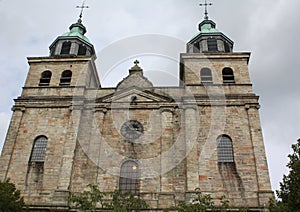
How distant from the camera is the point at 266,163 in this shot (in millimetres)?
19359

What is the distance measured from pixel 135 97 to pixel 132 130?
2.39 meters

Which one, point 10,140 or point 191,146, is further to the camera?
point 10,140

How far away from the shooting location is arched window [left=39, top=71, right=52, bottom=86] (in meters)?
24.2

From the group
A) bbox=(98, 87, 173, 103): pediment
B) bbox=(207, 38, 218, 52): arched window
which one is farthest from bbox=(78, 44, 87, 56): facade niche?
bbox=(207, 38, 218, 52): arched window

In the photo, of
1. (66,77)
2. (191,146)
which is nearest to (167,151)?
(191,146)

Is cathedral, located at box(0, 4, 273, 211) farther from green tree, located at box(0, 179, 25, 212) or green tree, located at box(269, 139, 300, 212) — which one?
green tree, located at box(269, 139, 300, 212)

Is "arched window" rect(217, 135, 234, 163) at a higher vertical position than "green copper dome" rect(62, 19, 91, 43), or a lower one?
lower

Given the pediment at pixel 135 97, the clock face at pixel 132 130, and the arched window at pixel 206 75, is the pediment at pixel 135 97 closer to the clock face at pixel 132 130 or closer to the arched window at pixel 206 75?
the clock face at pixel 132 130

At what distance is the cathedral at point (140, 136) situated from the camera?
62.2 feet

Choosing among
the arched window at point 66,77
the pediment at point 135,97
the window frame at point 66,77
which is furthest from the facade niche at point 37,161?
the arched window at point 66,77

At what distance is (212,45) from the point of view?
26328 millimetres

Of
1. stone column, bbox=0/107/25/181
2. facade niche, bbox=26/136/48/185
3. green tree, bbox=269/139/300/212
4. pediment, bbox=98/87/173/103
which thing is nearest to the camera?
green tree, bbox=269/139/300/212

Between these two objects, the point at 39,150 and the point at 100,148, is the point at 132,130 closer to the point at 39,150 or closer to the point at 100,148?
the point at 100,148

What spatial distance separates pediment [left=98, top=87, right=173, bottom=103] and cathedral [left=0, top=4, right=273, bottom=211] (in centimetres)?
6
